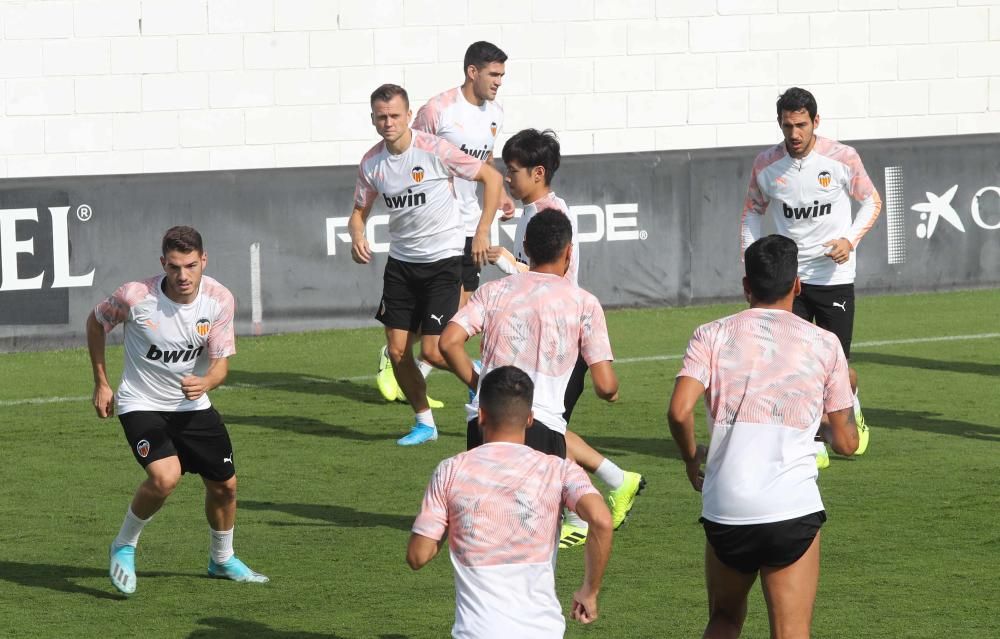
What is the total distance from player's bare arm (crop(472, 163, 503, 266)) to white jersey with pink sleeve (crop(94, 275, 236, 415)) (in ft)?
7.05

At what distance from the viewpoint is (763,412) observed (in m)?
5.58

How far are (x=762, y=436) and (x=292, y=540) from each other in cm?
382

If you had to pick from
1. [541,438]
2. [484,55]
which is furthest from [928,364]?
[541,438]

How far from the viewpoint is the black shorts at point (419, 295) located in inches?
439

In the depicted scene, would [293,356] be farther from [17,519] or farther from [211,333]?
[211,333]

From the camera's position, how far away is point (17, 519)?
930 cm

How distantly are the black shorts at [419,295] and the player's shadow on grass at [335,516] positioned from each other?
197cm

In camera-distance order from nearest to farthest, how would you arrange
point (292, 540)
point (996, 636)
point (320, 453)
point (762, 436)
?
point (762, 436) → point (996, 636) → point (292, 540) → point (320, 453)

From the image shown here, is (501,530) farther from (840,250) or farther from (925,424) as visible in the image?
(925,424)

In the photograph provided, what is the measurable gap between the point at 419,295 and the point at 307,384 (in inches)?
97.8

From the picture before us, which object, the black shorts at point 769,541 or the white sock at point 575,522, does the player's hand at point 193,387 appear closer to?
the white sock at point 575,522

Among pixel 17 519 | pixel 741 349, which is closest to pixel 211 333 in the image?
pixel 17 519

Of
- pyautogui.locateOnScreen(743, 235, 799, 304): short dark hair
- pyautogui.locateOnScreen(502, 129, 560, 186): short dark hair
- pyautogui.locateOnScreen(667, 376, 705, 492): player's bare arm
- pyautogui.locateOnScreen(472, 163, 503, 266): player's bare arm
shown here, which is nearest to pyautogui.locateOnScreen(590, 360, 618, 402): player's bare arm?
pyautogui.locateOnScreen(667, 376, 705, 492): player's bare arm

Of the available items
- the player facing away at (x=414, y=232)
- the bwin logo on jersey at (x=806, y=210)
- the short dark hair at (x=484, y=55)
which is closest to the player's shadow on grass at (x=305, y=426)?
the player facing away at (x=414, y=232)
